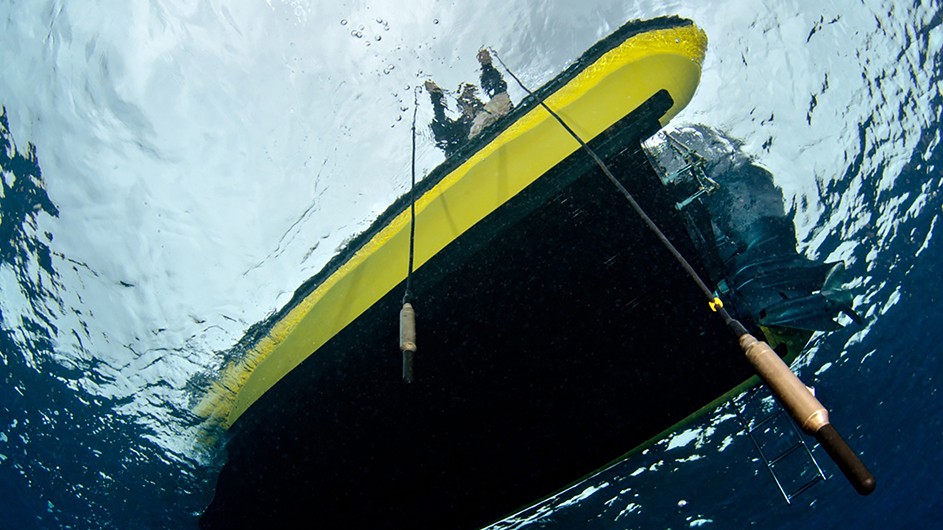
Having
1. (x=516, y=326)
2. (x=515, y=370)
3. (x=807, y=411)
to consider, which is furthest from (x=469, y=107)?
(x=807, y=411)

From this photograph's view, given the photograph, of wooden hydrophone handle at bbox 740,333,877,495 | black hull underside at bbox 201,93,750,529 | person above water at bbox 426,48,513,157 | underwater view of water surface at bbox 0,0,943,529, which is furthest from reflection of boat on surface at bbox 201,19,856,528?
wooden hydrophone handle at bbox 740,333,877,495

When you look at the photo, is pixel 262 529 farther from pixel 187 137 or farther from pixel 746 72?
pixel 746 72

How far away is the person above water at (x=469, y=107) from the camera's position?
16.8 ft

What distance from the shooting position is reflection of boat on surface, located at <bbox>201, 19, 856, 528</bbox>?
3701 millimetres

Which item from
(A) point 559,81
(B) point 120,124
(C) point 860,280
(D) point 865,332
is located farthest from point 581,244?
(D) point 865,332

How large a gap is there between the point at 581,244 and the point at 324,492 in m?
3.84

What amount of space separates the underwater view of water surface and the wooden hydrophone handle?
16.3ft

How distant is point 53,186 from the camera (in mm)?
6762

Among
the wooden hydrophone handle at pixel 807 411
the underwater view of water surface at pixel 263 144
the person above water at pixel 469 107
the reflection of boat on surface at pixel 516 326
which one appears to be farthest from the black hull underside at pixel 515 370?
the wooden hydrophone handle at pixel 807 411

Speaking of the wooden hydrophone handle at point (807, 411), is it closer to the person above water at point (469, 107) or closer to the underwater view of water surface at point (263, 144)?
the person above water at point (469, 107)

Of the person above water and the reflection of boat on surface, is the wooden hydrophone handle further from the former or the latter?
the person above water

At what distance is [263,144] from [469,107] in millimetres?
2838

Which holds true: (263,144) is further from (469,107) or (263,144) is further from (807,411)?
(807,411)

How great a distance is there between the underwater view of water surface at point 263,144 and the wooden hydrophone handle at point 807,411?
4.97m
